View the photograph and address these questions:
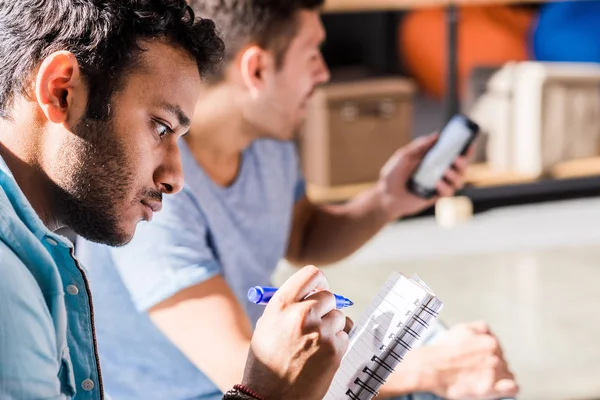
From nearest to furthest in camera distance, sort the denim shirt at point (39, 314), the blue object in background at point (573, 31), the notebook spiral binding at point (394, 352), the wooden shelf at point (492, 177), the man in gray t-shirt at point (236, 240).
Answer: the denim shirt at point (39, 314), the notebook spiral binding at point (394, 352), the man in gray t-shirt at point (236, 240), the wooden shelf at point (492, 177), the blue object in background at point (573, 31)

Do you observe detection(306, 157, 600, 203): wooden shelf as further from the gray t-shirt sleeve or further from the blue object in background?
the gray t-shirt sleeve

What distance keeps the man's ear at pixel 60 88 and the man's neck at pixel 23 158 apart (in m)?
0.03

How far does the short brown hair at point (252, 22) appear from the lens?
1.31m

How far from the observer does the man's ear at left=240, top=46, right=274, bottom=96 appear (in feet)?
4.28

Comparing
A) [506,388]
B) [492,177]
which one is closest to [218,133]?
[506,388]

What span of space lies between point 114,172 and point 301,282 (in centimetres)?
19

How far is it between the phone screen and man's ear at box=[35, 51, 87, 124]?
0.78 meters

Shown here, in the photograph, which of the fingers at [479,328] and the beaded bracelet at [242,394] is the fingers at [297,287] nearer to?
the beaded bracelet at [242,394]

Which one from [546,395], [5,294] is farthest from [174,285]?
[546,395]

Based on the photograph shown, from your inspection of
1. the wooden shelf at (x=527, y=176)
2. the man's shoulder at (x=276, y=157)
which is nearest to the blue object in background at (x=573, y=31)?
the wooden shelf at (x=527, y=176)

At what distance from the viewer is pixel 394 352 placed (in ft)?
2.91

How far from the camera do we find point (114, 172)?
822 millimetres

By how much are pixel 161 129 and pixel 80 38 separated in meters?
0.11

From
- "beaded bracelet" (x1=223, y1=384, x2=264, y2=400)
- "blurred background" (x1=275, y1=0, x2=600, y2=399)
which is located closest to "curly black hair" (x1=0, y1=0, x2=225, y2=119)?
"beaded bracelet" (x1=223, y1=384, x2=264, y2=400)
